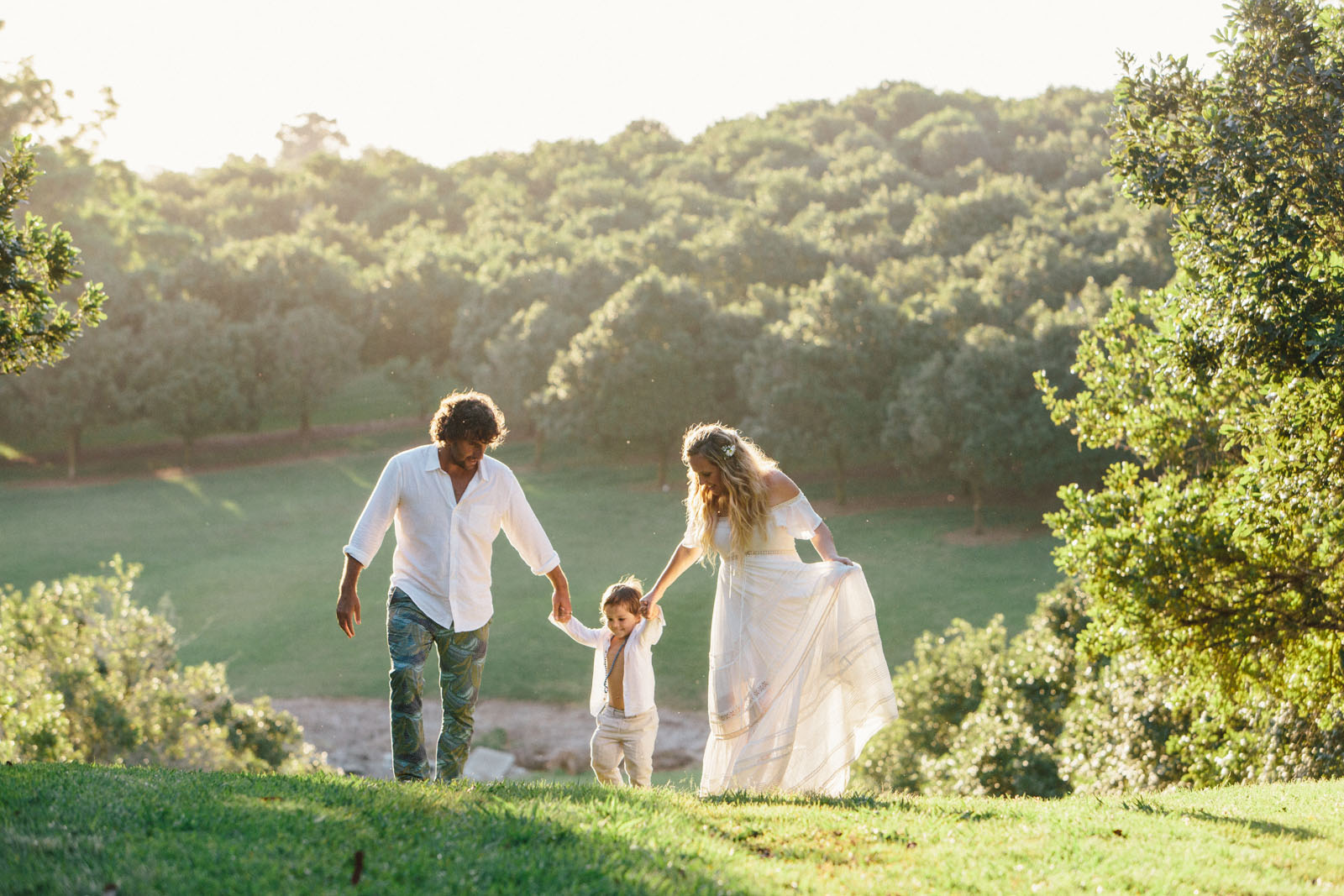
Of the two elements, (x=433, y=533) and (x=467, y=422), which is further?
(x=433, y=533)

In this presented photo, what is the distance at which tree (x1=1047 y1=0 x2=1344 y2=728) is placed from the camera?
28.8 ft

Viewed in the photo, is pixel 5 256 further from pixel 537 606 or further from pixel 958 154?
pixel 958 154

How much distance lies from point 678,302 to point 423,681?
43104 millimetres

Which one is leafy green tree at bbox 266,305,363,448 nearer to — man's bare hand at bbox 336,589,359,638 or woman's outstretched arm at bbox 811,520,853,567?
man's bare hand at bbox 336,589,359,638

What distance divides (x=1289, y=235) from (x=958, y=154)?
3068 inches

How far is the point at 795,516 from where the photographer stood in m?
7.86

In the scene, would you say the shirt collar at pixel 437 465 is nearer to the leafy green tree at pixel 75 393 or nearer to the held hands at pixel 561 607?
the held hands at pixel 561 607

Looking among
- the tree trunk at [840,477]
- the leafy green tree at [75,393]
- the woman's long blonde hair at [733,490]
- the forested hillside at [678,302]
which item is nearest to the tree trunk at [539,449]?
the forested hillside at [678,302]

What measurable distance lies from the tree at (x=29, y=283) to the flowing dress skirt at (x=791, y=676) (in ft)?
18.3

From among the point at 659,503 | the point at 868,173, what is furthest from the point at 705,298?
the point at 868,173

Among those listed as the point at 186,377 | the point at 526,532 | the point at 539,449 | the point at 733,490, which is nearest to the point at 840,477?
the point at 539,449

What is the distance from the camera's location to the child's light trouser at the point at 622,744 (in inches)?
319

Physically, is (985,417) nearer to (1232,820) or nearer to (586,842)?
(1232,820)

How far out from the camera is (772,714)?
782 centimetres
